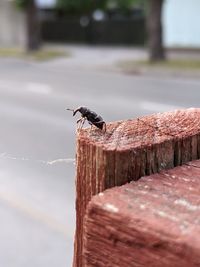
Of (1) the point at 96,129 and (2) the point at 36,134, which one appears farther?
(2) the point at 36,134

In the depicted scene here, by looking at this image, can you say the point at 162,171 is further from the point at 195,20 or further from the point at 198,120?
the point at 195,20

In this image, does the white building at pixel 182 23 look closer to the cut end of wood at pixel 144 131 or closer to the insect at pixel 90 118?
the insect at pixel 90 118

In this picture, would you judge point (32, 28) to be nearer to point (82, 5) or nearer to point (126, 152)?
point (82, 5)

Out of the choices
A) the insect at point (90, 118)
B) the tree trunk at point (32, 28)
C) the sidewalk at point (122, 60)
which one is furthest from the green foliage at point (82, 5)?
the insect at point (90, 118)

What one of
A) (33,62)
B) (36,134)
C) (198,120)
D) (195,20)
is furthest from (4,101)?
(195,20)

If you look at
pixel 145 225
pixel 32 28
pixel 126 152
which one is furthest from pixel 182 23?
pixel 145 225

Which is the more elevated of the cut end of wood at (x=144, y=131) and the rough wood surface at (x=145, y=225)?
the cut end of wood at (x=144, y=131)
